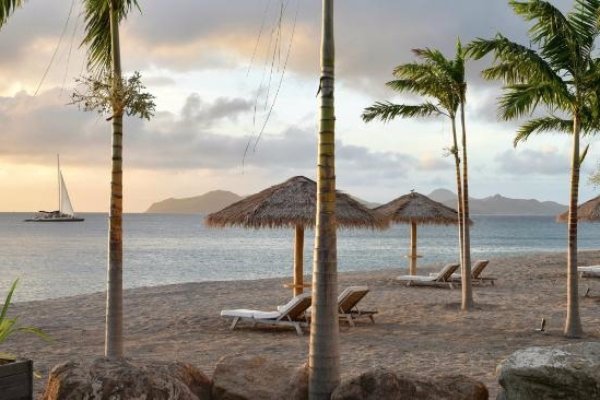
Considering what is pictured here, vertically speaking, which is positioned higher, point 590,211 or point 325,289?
point 590,211

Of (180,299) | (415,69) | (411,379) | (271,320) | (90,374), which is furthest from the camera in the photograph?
(180,299)

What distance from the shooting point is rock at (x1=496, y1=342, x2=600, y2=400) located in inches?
218

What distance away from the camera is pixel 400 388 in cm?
575

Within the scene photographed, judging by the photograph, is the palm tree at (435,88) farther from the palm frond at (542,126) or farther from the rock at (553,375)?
the rock at (553,375)

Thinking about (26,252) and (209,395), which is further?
(26,252)

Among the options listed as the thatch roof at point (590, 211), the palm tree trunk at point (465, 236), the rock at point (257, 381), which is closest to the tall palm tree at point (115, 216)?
the rock at point (257, 381)

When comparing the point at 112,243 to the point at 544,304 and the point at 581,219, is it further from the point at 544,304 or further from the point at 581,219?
the point at 581,219

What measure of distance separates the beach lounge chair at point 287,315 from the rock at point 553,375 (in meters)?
5.34

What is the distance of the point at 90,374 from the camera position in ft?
17.7

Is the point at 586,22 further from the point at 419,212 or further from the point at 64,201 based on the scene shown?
the point at 64,201

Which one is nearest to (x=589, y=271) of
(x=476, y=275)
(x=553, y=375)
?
(x=476, y=275)

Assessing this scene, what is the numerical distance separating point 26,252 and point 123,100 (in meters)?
57.9

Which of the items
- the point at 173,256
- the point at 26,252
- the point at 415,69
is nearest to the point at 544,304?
the point at 415,69

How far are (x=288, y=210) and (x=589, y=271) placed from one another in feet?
38.3
